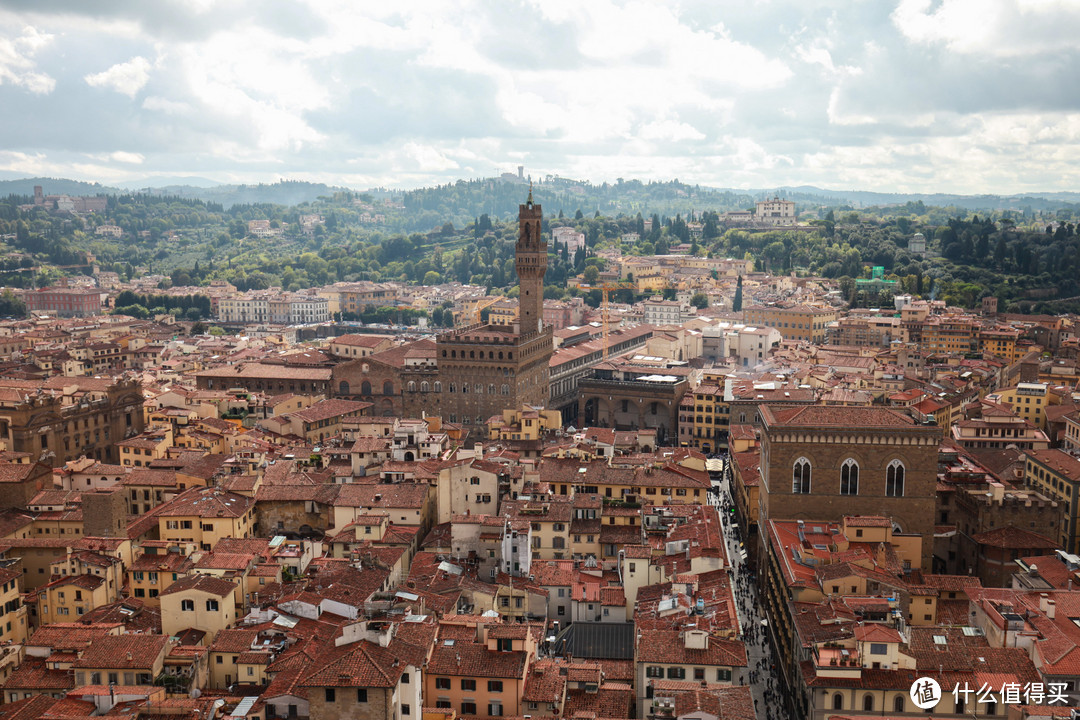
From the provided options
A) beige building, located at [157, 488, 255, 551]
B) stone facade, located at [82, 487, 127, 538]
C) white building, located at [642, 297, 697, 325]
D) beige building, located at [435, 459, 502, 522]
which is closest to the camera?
beige building, located at [157, 488, 255, 551]

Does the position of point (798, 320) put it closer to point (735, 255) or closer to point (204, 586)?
point (735, 255)

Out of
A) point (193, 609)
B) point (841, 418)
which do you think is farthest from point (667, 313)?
point (193, 609)

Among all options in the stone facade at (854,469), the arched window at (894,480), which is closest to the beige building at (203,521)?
the stone facade at (854,469)

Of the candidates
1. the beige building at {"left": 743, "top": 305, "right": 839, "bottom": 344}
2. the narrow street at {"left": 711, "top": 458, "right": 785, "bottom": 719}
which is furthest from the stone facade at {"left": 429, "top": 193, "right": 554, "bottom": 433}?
the beige building at {"left": 743, "top": 305, "right": 839, "bottom": 344}

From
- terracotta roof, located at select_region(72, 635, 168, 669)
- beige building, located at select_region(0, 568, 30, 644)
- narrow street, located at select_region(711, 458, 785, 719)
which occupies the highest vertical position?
terracotta roof, located at select_region(72, 635, 168, 669)

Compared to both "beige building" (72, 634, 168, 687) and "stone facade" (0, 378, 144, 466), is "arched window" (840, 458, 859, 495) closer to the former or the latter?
"beige building" (72, 634, 168, 687)

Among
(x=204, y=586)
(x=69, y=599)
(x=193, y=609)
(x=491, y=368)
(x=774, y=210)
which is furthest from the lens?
(x=774, y=210)

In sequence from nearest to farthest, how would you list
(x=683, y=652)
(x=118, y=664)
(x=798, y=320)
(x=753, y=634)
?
(x=118, y=664) → (x=683, y=652) → (x=753, y=634) → (x=798, y=320)
